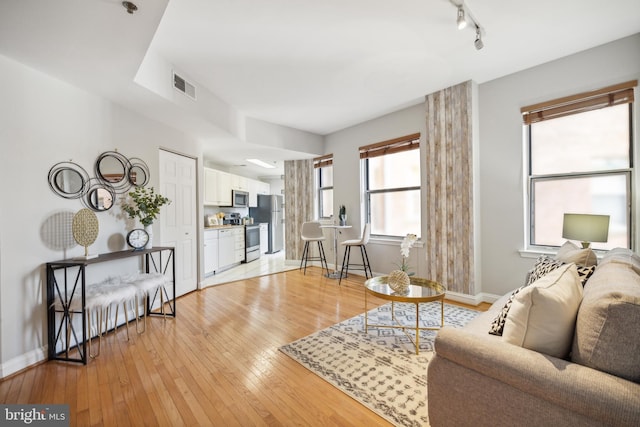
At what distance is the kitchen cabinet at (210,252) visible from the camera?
5.13m

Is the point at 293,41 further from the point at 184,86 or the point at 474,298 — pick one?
the point at 474,298

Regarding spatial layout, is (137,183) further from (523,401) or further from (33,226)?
(523,401)

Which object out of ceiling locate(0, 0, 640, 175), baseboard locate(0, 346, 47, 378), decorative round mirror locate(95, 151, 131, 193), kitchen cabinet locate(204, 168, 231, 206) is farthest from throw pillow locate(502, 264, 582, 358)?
kitchen cabinet locate(204, 168, 231, 206)

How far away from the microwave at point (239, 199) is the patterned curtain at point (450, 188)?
438 cm

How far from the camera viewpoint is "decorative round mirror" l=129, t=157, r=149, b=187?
3.11 m

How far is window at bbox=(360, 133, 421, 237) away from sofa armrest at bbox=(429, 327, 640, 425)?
10.6 ft

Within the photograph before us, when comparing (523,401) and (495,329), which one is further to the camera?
(495,329)

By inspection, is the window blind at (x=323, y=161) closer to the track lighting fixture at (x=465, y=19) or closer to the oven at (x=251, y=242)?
the oven at (x=251, y=242)

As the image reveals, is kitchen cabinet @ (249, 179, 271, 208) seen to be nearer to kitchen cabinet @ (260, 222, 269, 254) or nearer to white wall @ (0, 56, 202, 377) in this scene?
kitchen cabinet @ (260, 222, 269, 254)

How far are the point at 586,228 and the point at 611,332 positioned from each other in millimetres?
1931

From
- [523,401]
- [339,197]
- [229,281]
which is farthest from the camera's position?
[339,197]

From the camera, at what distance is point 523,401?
40.6 inches

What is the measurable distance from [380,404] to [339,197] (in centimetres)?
402

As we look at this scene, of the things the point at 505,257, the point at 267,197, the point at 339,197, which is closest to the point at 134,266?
the point at 339,197
